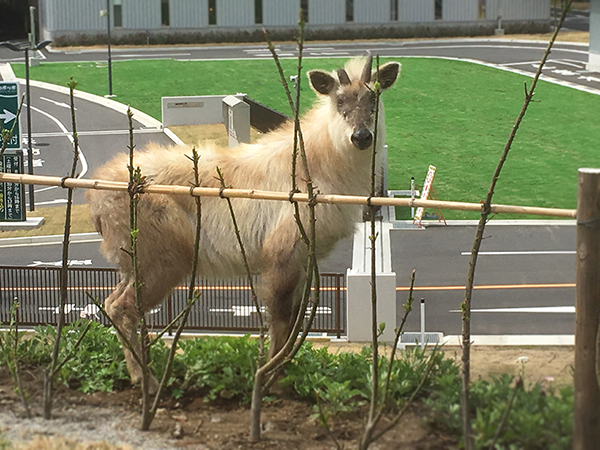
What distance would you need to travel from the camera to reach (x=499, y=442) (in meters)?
6.50

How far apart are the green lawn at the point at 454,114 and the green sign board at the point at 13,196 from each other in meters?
10.7

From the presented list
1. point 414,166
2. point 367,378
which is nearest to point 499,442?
point 367,378

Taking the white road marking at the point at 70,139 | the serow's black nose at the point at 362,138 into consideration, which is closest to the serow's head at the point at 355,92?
the serow's black nose at the point at 362,138

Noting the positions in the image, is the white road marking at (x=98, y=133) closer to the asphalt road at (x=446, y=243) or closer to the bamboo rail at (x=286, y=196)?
the asphalt road at (x=446, y=243)

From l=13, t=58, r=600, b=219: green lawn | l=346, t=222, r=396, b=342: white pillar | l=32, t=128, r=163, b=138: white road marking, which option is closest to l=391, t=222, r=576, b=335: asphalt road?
l=13, t=58, r=600, b=219: green lawn

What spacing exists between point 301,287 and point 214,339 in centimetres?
115

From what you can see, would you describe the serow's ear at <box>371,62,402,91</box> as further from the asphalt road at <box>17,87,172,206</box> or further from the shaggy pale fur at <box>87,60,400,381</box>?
the asphalt road at <box>17,87,172,206</box>

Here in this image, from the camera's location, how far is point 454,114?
1276 inches

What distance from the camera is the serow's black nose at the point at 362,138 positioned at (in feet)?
26.9

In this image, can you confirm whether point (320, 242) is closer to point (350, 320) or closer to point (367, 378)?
point (367, 378)

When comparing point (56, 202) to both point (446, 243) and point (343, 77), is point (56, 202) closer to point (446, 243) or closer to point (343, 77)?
point (446, 243)

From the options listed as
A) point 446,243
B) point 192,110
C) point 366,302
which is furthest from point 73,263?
point 192,110

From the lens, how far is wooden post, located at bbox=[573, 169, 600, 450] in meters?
6.46

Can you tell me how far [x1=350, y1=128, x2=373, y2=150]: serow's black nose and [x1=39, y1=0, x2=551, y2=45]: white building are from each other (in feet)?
174
